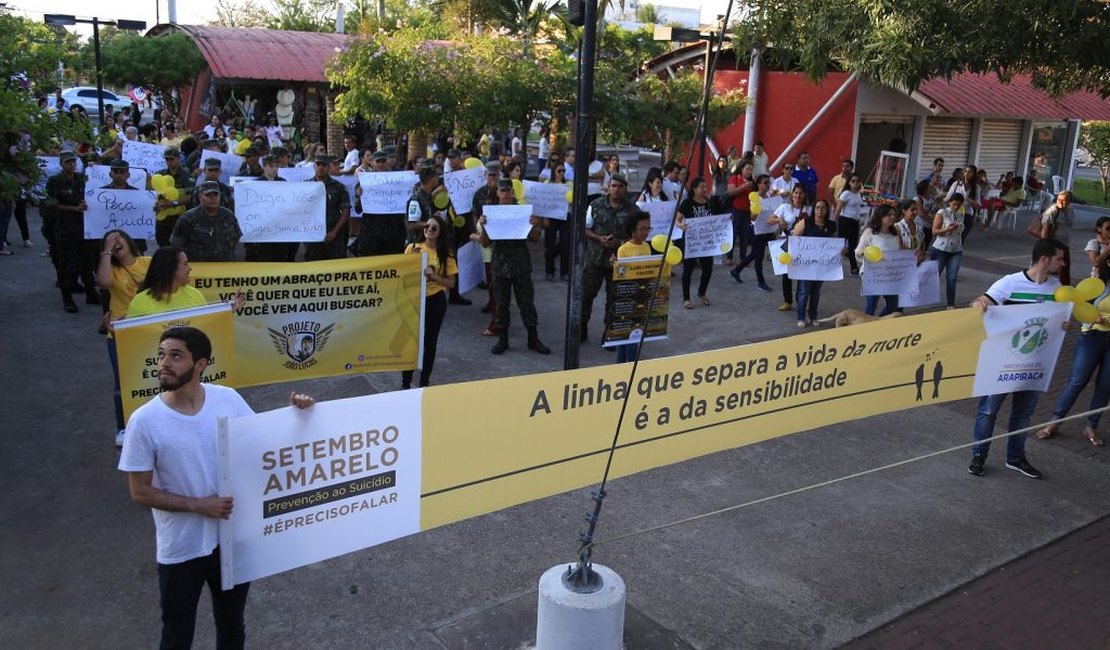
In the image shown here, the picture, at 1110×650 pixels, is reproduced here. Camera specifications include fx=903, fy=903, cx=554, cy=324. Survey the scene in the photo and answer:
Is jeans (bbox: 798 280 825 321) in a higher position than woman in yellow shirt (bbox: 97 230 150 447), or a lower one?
lower

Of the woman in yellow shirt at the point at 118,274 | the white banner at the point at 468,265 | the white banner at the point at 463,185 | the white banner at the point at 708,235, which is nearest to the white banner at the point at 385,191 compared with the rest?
the white banner at the point at 463,185

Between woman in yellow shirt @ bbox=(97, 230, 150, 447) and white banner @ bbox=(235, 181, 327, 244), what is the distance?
334 cm

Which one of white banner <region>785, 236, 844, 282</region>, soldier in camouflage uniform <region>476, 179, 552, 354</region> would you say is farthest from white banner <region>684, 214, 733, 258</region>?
soldier in camouflage uniform <region>476, 179, 552, 354</region>

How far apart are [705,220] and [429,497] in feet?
27.5

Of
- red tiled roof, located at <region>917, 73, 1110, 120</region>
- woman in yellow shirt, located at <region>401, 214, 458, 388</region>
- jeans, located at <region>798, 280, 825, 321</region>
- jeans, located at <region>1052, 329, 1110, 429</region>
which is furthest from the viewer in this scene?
red tiled roof, located at <region>917, 73, 1110, 120</region>

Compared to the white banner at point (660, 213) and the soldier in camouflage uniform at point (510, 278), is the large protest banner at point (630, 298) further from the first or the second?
the white banner at point (660, 213)

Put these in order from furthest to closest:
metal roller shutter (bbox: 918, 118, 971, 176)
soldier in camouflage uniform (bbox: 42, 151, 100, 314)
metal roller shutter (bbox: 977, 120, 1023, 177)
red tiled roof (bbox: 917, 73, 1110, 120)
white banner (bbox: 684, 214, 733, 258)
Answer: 1. metal roller shutter (bbox: 977, 120, 1023, 177)
2. metal roller shutter (bbox: 918, 118, 971, 176)
3. red tiled roof (bbox: 917, 73, 1110, 120)
4. white banner (bbox: 684, 214, 733, 258)
5. soldier in camouflage uniform (bbox: 42, 151, 100, 314)

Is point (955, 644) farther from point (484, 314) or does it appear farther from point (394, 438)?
point (484, 314)

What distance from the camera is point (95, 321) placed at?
10133mm

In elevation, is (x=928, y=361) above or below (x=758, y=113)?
below

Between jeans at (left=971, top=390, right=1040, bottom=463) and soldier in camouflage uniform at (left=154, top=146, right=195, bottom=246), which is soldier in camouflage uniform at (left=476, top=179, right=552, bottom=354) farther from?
jeans at (left=971, top=390, right=1040, bottom=463)

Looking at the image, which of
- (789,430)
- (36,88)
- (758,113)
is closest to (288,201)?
(36,88)

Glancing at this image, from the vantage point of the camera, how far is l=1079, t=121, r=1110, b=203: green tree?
27938mm

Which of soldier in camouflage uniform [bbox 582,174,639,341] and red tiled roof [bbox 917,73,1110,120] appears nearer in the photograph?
soldier in camouflage uniform [bbox 582,174,639,341]
